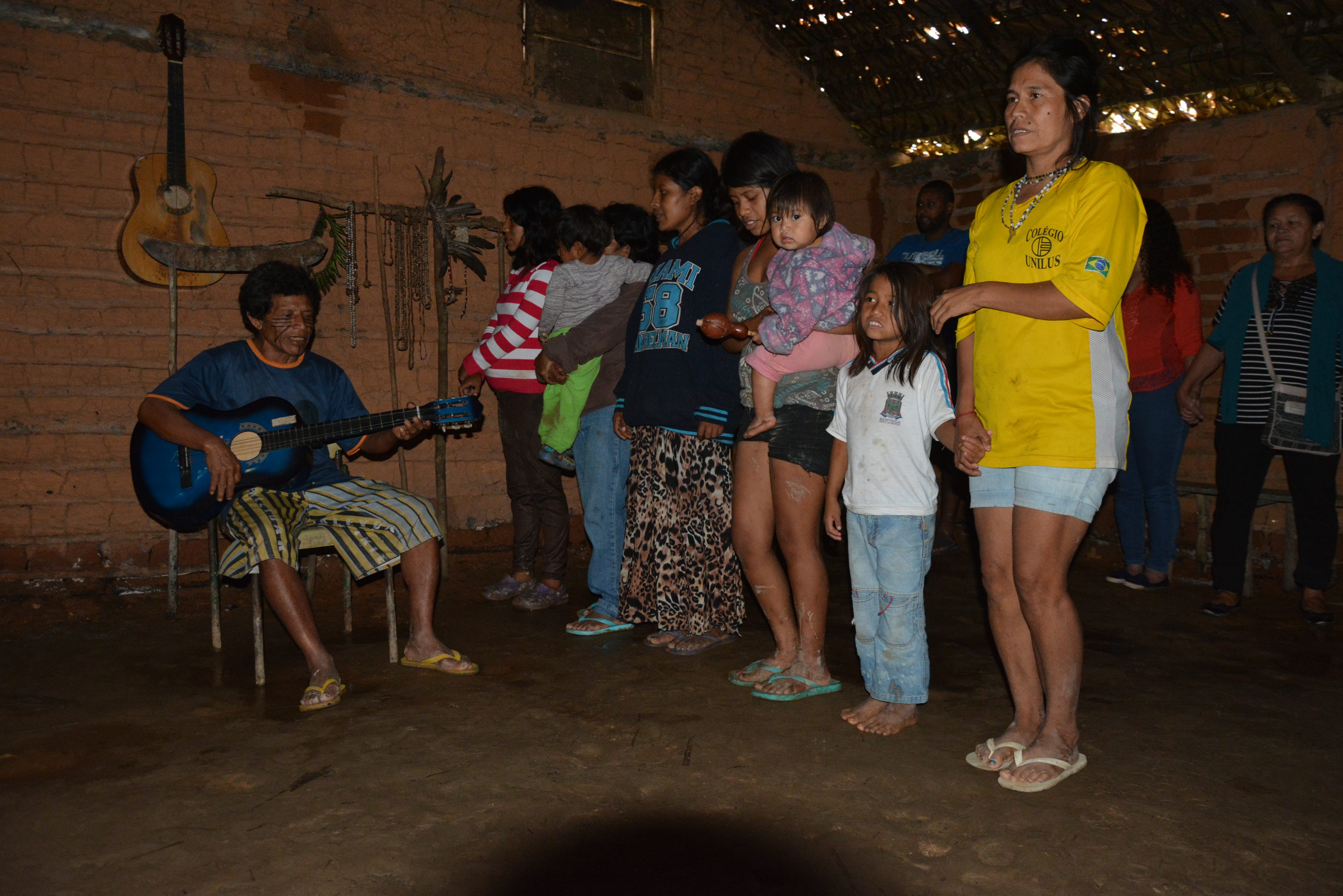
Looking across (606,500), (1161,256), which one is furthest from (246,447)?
(1161,256)

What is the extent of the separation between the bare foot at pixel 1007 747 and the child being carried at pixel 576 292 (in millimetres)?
2342

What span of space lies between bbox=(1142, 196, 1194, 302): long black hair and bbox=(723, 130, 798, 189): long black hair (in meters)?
2.60

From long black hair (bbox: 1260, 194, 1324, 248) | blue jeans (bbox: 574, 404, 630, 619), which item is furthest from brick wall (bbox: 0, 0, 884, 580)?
long black hair (bbox: 1260, 194, 1324, 248)

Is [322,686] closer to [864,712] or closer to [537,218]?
[864,712]

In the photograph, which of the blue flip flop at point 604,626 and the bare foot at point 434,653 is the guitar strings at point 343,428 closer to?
the bare foot at point 434,653

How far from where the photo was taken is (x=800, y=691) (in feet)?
10.7

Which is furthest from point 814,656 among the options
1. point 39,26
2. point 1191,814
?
point 39,26

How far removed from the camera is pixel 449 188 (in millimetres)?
5641

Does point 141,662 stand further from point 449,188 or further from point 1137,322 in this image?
point 1137,322

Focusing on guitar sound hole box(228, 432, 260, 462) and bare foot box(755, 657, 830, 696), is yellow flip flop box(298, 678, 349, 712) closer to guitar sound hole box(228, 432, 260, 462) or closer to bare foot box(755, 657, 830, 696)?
guitar sound hole box(228, 432, 260, 462)

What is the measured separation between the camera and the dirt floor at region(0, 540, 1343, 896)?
7.14 ft

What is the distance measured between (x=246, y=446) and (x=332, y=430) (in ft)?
1.09

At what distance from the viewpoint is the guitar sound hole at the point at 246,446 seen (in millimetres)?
3676

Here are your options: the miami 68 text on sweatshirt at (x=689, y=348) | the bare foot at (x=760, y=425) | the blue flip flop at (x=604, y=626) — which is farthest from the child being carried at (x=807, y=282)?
the blue flip flop at (x=604, y=626)
